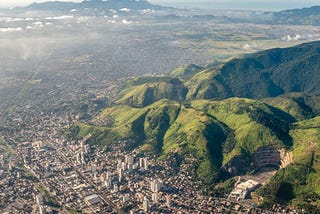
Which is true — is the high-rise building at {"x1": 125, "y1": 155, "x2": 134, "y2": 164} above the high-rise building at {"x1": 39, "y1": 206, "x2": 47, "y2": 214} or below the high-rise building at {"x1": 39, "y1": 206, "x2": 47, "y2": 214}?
above

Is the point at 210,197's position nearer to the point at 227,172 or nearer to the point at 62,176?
the point at 227,172

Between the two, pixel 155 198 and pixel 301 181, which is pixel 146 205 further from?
pixel 301 181

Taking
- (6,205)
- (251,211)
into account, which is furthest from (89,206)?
(251,211)

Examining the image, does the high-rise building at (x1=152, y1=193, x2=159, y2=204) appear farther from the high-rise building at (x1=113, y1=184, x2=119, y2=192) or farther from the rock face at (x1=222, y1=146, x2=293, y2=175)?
the rock face at (x1=222, y1=146, x2=293, y2=175)

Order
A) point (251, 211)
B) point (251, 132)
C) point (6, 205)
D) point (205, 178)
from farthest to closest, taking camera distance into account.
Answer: point (251, 132), point (205, 178), point (6, 205), point (251, 211)

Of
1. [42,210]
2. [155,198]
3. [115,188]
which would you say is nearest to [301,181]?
[155,198]

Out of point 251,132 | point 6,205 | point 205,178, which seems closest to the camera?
point 6,205

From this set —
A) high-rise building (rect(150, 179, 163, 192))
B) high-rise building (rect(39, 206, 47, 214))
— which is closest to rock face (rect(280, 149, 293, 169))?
high-rise building (rect(150, 179, 163, 192))

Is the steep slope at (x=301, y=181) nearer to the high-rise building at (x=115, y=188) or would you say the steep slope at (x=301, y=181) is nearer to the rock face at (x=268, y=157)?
the rock face at (x=268, y=157)

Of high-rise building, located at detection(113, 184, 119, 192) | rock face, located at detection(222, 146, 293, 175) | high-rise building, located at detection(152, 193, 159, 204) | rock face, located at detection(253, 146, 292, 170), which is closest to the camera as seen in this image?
high-rise building, located at detection(152, 193, 159, 204)

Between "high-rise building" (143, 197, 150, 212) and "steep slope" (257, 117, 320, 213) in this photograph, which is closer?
"steep slope" (257, 117, 320, 213)

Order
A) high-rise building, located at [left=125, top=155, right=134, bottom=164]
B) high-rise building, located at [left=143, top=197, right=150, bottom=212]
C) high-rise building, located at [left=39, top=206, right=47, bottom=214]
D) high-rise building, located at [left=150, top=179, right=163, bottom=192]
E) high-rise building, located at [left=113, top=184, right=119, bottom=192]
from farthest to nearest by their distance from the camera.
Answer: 1. high-rise building, located at [left=125, top=155, right=134, bottom=164]
2. high-rise building, located at [left=113, top=184, right=119, bottom=192]
3. high-rise building, located at [left=150, top=179, right=163, bottom=192]
4. high-rise building, located at [left=143, top=197, right=150, bottom=212]
5. high-rise building, located at [left=39, top=206, right=47, bottom=214]
